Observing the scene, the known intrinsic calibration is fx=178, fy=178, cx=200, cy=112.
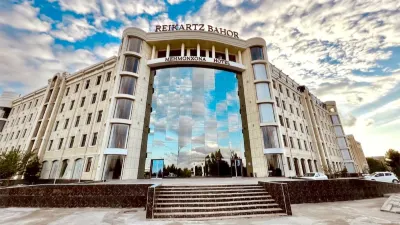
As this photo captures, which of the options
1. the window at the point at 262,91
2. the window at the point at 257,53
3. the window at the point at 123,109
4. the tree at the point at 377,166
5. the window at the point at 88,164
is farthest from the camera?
the tree at the point at 377,166

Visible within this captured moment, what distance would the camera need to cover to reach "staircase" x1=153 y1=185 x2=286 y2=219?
8.84 metres

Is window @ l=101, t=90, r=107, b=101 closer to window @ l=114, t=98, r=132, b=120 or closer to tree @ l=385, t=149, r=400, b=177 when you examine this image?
window @ l=114, t=98, r=132, b=120

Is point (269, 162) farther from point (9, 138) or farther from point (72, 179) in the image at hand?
point (9, 138)

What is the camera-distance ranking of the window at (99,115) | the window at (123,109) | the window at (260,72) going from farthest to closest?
the window at (260,72)
the window at (99,115)
the window at (123,109)

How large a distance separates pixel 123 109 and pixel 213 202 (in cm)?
1909

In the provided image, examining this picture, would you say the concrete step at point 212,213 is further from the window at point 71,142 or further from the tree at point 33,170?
the tree at point 33,170

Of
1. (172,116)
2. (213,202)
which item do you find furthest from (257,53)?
(213,202)

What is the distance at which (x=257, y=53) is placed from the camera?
30250 millimetres

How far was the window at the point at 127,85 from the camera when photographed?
25.3 m

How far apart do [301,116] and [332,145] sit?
58.0 ft

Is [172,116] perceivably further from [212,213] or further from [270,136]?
[212,213]

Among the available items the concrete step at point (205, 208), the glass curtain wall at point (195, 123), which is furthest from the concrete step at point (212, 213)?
the glass curtain wall at point (195, 123)

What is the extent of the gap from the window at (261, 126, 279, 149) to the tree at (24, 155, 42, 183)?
34468mm

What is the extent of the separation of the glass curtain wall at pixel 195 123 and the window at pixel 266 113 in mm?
3394
